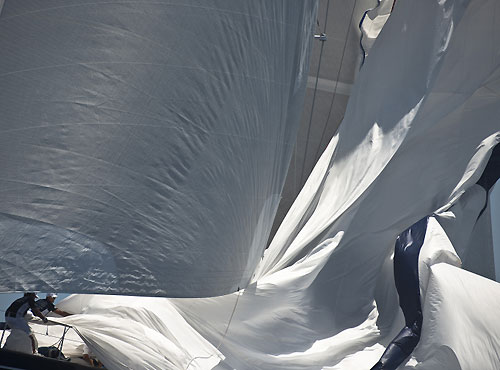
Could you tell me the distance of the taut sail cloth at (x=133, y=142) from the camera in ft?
10.6

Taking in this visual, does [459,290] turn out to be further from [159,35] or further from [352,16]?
[352,16]

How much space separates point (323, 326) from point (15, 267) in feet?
6.47

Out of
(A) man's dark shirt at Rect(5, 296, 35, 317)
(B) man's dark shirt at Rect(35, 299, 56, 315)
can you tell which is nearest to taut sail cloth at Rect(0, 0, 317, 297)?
(A) man's dark shirt at Rect(5, 296, 35, 317)

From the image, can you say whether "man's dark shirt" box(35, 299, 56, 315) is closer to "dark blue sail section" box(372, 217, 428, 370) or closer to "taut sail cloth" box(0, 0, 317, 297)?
"taut sail cloth" box(0, 0, 317, 297)

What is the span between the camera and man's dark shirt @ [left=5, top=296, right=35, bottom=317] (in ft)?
11.8

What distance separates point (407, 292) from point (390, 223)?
2.25ft

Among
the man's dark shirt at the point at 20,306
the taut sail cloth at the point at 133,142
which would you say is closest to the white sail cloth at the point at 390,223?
the taut sail cloth at the point at 133,142

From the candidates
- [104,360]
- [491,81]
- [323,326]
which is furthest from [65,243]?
[491,81]

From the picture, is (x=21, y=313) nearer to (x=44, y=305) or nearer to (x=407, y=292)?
(x=44, y=305)

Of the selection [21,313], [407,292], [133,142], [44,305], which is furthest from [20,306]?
[407,292]

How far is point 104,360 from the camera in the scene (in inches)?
146

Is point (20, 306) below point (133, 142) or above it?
below

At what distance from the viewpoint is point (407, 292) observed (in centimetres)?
443

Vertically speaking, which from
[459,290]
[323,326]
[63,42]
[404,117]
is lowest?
[323,326]
